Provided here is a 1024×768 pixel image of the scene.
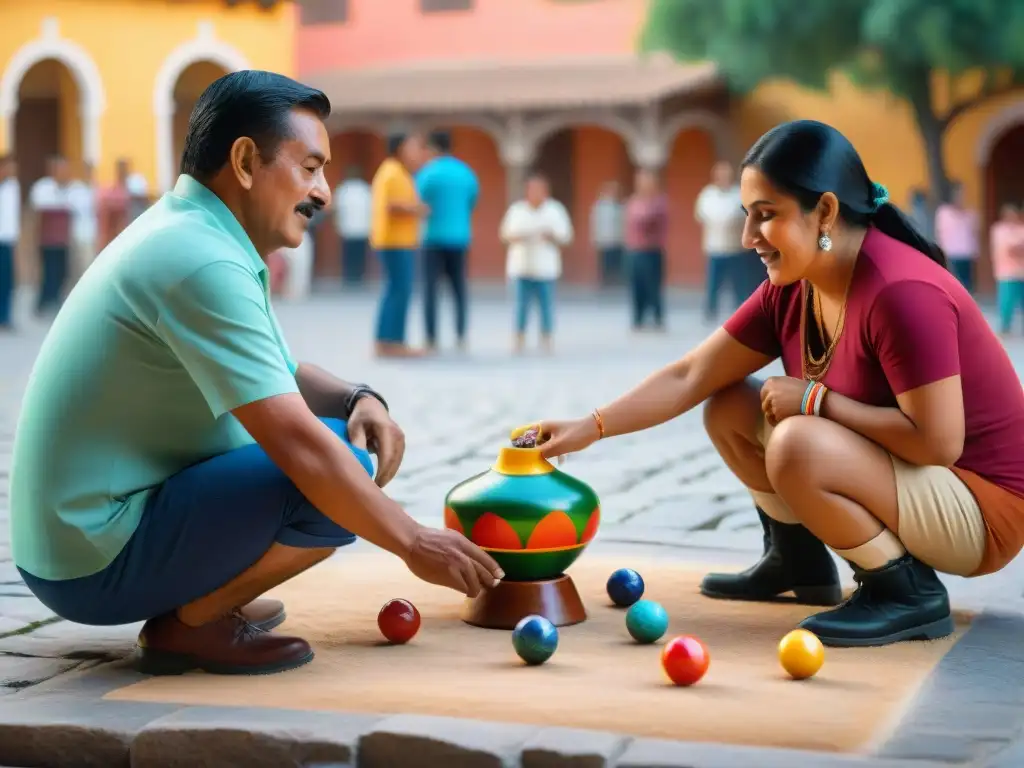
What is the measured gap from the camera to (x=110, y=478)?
12.6ft

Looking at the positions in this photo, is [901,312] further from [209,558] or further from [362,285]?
[362,285]

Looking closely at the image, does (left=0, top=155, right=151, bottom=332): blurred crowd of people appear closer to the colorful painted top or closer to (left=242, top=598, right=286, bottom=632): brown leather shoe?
(left=242, top=598, right=286, bottom=632): brown leather shoe

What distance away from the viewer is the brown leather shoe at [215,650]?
395 cm

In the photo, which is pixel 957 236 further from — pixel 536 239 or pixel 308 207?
pixel 308 207

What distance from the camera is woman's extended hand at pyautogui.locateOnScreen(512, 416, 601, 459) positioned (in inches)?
183

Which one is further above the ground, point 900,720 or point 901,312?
point 901,312

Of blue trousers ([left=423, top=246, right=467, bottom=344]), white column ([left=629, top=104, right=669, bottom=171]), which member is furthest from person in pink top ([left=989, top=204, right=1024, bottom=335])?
white column ([left=629, top=104, right=669, bottom=171])

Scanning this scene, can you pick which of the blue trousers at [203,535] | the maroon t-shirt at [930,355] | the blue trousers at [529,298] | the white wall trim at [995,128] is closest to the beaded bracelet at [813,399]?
the maroon t-shirt at [930,355]

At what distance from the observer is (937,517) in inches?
166

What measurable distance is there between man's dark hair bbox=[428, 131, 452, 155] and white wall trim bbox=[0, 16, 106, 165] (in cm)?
1307

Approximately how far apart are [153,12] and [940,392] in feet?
80.4

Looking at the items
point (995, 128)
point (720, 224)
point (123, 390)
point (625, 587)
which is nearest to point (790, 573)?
point (625, 587)

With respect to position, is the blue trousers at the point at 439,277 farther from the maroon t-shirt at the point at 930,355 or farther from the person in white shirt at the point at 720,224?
the maroon t-shirt at the point at 930,355

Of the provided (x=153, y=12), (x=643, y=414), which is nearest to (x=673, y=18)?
(x=153, y=12)
